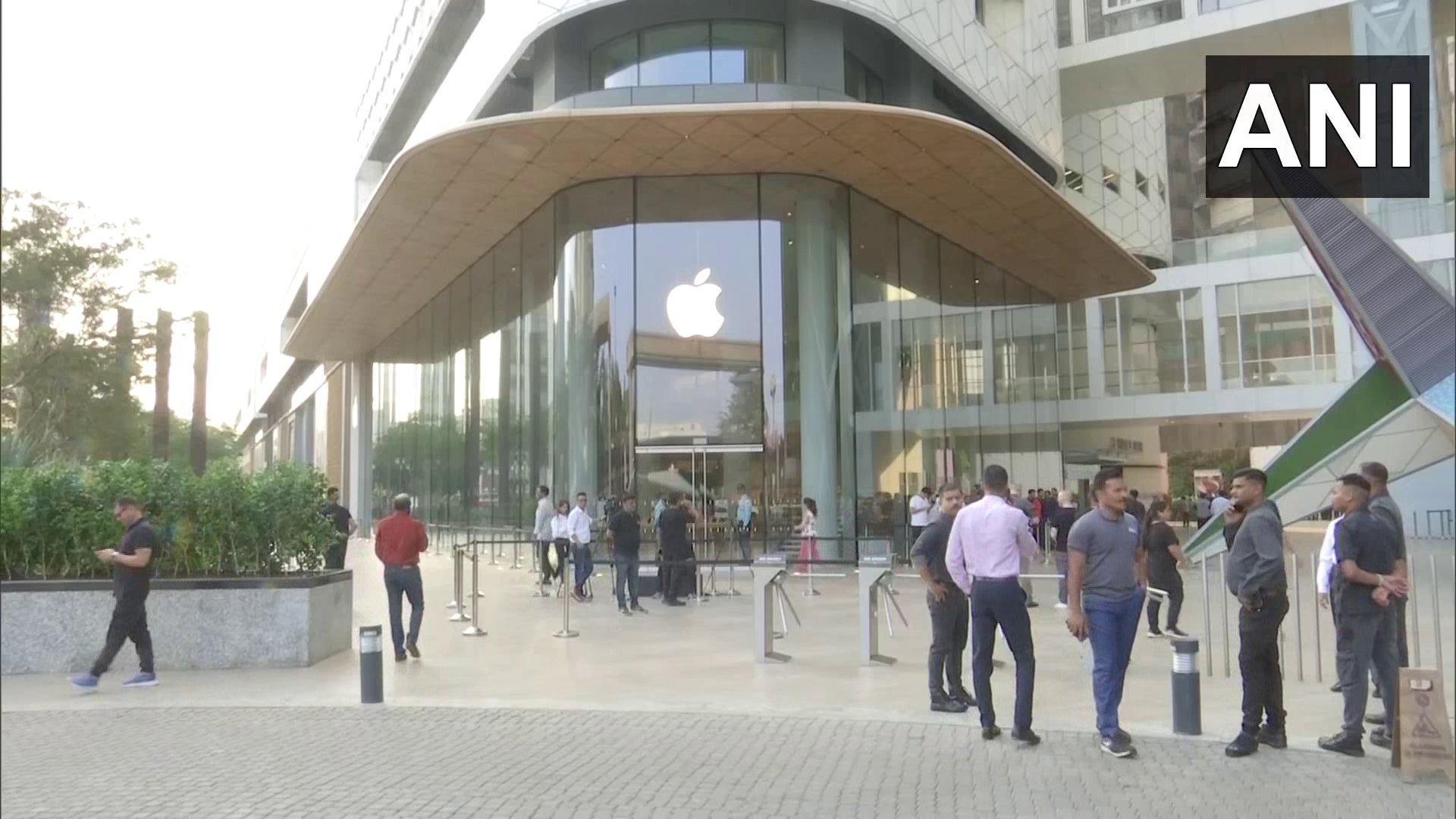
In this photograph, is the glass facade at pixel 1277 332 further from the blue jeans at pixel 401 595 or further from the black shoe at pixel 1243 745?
the blue jeans at pixel 401 595

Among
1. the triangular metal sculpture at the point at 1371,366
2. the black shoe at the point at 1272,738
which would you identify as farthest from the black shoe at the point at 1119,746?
the triangular metal sculpture at the point at 1371,366

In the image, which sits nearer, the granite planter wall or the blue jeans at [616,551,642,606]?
the granite planter wall

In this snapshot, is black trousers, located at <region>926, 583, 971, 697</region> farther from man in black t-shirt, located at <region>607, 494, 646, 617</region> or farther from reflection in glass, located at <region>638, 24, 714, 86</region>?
reflection in glass, located at <region>638, 24, 714, 86</region>

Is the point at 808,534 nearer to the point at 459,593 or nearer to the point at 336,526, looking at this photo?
the point at 459,593

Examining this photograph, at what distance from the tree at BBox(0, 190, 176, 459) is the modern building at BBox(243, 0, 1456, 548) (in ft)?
28.0

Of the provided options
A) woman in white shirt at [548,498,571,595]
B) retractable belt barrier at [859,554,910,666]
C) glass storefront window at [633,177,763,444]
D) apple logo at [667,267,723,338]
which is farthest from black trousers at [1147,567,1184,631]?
apple logo at [667,267,723,338]

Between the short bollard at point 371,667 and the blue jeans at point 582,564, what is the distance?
8267mm

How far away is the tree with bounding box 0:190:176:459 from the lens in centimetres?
252

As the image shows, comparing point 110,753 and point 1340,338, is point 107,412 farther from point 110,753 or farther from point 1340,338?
point 1340,338

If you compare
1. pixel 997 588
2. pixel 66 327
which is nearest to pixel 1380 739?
pixel 997 588

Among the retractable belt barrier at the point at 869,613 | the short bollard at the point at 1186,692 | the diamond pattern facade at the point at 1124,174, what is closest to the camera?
the short bollard at the point at 1186,692

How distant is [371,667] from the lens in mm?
8797

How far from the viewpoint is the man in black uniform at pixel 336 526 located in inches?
460

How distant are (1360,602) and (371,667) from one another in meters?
7.00
